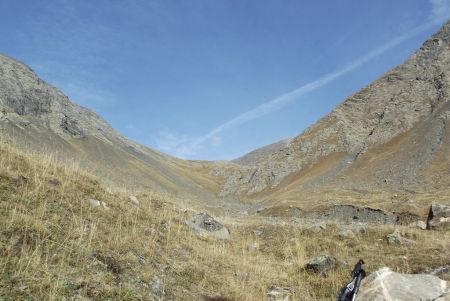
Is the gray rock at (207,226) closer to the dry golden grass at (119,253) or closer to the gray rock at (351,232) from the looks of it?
the dry golden grass at (119,253)

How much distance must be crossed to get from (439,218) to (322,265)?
10.9m

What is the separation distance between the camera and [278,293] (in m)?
7.91

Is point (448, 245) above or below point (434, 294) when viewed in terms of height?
above

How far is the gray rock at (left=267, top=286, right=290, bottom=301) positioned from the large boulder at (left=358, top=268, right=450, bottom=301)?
1575mm

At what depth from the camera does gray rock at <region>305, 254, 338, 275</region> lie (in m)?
9.71

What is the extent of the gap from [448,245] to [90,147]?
230ft

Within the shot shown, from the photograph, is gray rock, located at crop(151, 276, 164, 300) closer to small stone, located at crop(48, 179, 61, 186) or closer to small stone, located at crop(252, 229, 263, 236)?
small stone, located at crop(48, 179, 61, 186)

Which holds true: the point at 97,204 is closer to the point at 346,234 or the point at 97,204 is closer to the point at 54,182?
the point at 54,182

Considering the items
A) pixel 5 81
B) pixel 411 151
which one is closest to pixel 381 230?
pixel 411 151

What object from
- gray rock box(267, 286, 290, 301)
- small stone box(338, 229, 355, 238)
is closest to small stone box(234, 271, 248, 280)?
gray rock box(267, 286, 290, 301)

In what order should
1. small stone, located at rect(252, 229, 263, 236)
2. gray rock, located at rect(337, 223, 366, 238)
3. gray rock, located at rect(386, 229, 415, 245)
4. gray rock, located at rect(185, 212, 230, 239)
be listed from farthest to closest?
small stone, located at rect(252, 229, 263, 236) < gray rock, located at rect(337, 223, 366, 238) < gray rock, located at rect(185, 212, 230, 239) < gray rock, located at rect(386, 229, 415, 245)

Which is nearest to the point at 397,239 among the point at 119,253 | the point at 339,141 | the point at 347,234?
the point at 347,234

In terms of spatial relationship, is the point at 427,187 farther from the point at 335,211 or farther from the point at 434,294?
the point at 434,294

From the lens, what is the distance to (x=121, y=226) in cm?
866
